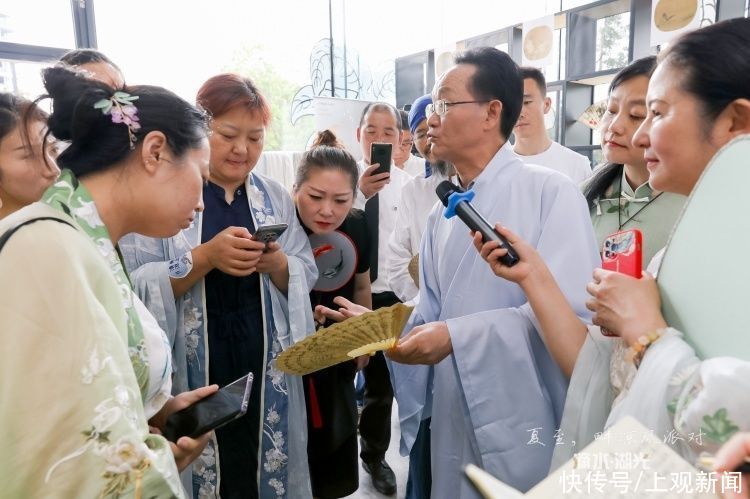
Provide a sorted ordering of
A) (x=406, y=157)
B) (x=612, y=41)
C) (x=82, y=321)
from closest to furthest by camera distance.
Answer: (x=82, y=321) → (x=406, y=157) → (x=612, y=41)

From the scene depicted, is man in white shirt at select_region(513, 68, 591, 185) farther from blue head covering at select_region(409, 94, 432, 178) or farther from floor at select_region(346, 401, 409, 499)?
floor at select_region(346, 401, 409, 499)

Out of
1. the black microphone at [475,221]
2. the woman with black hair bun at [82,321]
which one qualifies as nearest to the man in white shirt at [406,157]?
the black microphone at [475,221]

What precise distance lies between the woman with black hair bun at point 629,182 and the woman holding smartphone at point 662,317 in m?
0.51

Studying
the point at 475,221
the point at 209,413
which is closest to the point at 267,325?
the point at 209,413

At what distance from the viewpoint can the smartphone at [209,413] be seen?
0.98m

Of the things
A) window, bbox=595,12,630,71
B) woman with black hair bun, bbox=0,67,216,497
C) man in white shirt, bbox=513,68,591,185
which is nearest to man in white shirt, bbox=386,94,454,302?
man in white shirt, bbox=513,68,591,185

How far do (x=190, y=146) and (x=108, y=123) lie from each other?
0.15 m

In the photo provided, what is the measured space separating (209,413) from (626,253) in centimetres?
87

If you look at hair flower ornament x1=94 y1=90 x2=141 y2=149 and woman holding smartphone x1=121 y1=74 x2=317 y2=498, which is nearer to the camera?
hair flower ornament x1=94 y1=90 x2=141 y2=149

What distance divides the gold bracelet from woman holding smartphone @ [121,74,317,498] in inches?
37.3

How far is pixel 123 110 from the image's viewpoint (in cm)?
90

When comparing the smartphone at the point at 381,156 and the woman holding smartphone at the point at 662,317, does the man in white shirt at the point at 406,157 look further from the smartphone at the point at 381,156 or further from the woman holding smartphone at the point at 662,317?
the woman holding smartphone at the point at 662,317

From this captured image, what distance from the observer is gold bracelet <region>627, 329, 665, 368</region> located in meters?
0.77

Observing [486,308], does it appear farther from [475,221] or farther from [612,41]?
[612,41]
